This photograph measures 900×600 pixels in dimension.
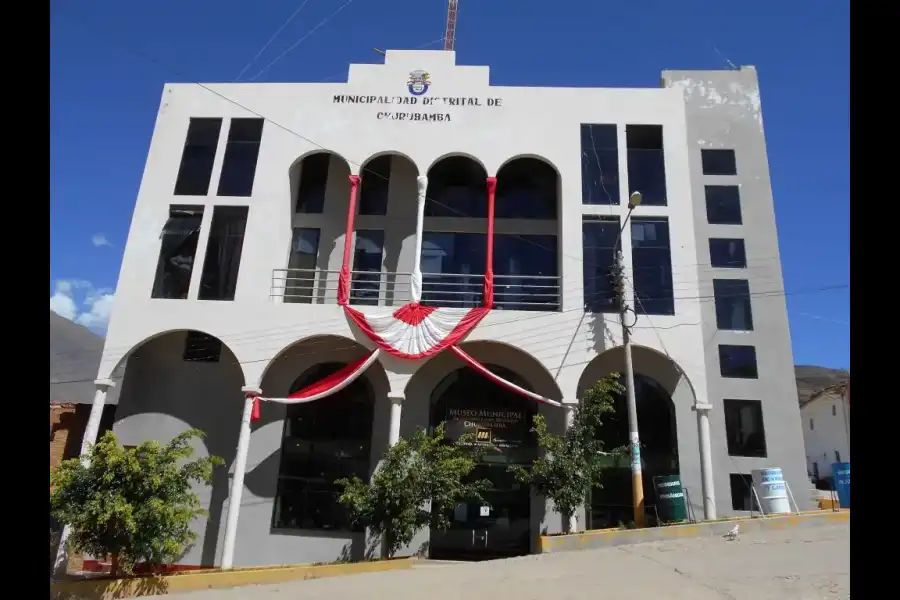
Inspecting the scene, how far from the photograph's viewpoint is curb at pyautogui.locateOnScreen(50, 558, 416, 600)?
12062mm

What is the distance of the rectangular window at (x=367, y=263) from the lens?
18.7 meters

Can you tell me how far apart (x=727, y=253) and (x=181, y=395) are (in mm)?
17564

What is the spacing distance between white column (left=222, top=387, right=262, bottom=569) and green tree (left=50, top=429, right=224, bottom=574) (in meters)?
2.46

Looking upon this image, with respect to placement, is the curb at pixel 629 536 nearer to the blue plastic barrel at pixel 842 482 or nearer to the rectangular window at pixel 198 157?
the blue plastic barrel at pixel 842 482

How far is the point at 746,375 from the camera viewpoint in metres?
18.5

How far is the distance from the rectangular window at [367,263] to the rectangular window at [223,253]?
3.44 m

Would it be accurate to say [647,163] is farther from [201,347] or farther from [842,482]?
[201,347]

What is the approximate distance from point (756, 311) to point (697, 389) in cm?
494

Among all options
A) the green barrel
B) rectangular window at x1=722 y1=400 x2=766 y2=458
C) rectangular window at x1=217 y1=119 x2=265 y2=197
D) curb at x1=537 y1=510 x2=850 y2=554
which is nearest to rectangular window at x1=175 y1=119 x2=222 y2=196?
rectangular window at x1=217 y1=119 x2=265 y2=197

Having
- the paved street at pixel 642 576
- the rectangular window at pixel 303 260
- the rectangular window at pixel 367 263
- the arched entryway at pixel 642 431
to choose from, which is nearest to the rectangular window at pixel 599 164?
the arched entryway at pixel 642 431

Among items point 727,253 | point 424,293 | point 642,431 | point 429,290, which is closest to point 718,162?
point 727,253
